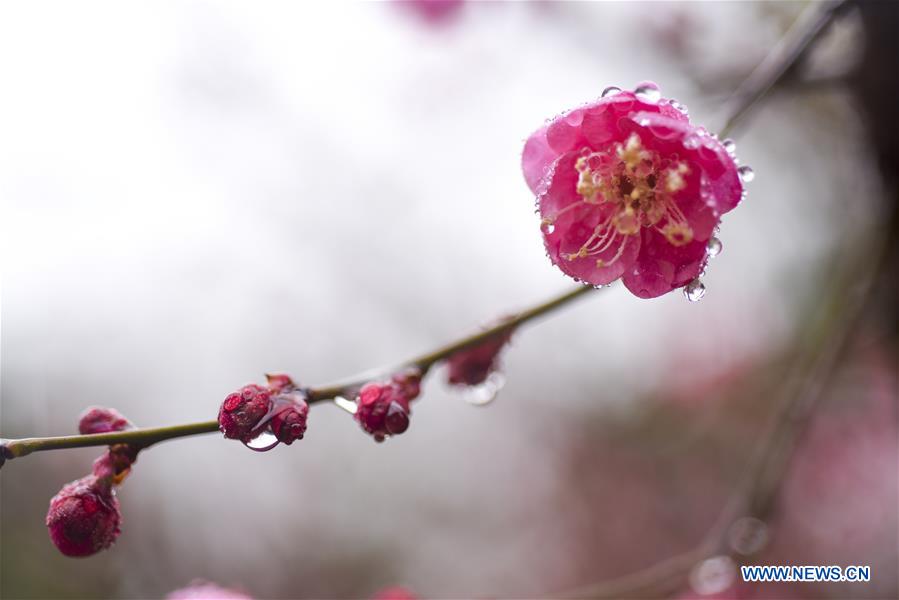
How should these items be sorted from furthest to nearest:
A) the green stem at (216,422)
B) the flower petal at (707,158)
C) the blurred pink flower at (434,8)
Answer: the blurred pink flower at (434,8) < the flower petal at (707,158) < the green stem at (216,422)

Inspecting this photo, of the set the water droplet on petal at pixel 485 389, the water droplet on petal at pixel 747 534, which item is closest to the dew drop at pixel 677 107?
the water droplet on petal at pixel 485 389

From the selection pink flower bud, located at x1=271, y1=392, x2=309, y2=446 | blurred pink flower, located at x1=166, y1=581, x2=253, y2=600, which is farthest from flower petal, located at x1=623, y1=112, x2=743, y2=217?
blurred pink flower, located at x1=166, y1=581, x2=253, y2=600

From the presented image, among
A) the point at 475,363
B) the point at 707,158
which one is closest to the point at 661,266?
the point at 707,158

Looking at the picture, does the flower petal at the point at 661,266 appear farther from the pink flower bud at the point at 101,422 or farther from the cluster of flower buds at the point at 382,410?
the pink flower bud at the point at 101,422

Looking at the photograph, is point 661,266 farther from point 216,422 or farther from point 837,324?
point 837,324

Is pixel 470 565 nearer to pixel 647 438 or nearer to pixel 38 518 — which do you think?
pixel 647 438

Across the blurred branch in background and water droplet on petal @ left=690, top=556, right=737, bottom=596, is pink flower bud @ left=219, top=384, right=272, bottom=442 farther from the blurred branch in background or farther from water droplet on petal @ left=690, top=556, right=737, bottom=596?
water droplet on petal @ left=690, top=556, right=737, bottom=596
